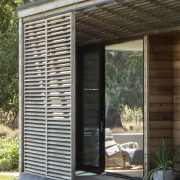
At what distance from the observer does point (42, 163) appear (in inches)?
403

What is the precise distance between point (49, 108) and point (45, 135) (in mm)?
462

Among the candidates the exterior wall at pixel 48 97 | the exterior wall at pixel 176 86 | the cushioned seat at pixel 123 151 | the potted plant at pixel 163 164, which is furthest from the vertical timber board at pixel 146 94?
the exterior wall at pixel 48 97

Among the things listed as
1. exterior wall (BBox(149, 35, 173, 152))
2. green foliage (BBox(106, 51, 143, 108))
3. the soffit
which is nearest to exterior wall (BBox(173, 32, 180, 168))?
exterior wall (BBox(149, 35, 173, 152))

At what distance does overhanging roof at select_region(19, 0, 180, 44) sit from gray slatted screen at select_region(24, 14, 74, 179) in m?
0.27

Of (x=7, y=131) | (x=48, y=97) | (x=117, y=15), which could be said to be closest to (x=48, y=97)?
(x=48, y=97)

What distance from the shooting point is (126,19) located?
9305 millimetres

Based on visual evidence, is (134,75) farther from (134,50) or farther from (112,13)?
(112,13)

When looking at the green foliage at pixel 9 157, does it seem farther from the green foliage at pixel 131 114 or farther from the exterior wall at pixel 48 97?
the green foliage at pixel 131 114

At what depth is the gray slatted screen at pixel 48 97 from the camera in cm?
948

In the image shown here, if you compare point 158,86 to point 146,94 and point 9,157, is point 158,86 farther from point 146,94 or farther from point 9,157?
point 9,157

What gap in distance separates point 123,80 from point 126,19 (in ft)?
6.47

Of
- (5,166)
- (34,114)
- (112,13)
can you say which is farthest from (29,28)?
(5,166)

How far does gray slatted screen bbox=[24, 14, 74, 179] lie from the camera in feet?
31.1

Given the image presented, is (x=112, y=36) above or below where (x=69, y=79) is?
above
